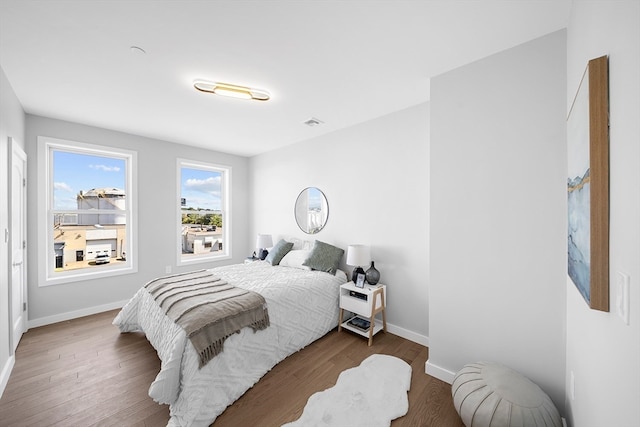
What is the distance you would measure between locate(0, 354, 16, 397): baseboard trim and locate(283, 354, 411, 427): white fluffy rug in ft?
7.60

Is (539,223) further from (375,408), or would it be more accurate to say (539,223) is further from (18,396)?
(18,396)

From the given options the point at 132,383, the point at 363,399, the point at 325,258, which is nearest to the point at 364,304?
the point at 325,258

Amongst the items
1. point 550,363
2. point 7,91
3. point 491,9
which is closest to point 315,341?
point 550,363

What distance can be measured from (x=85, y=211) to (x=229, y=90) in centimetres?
289

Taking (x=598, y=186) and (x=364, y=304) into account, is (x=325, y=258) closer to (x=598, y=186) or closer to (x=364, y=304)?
(x=364, y=304)

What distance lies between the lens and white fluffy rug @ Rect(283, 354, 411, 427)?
171cm

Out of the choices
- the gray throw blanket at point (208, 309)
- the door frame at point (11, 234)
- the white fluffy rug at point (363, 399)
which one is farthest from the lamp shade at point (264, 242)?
the door frame at point (11, 234)

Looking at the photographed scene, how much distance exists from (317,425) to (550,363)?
5.18 feet

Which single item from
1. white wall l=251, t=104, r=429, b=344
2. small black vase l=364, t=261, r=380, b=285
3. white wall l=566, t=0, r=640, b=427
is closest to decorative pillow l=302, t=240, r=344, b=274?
white wall l=251, t=104, r=429, b=344

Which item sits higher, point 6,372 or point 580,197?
point 580,197

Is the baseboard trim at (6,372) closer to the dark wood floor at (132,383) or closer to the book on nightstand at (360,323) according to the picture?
the dark wood floor at (132,383)

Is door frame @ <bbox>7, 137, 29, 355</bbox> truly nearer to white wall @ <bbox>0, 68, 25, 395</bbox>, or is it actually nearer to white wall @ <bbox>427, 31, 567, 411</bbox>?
white wall @ <bbox>0, 68, 25, 395</bbox>

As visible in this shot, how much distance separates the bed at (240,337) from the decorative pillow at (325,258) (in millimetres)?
71

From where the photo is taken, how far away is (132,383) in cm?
210
